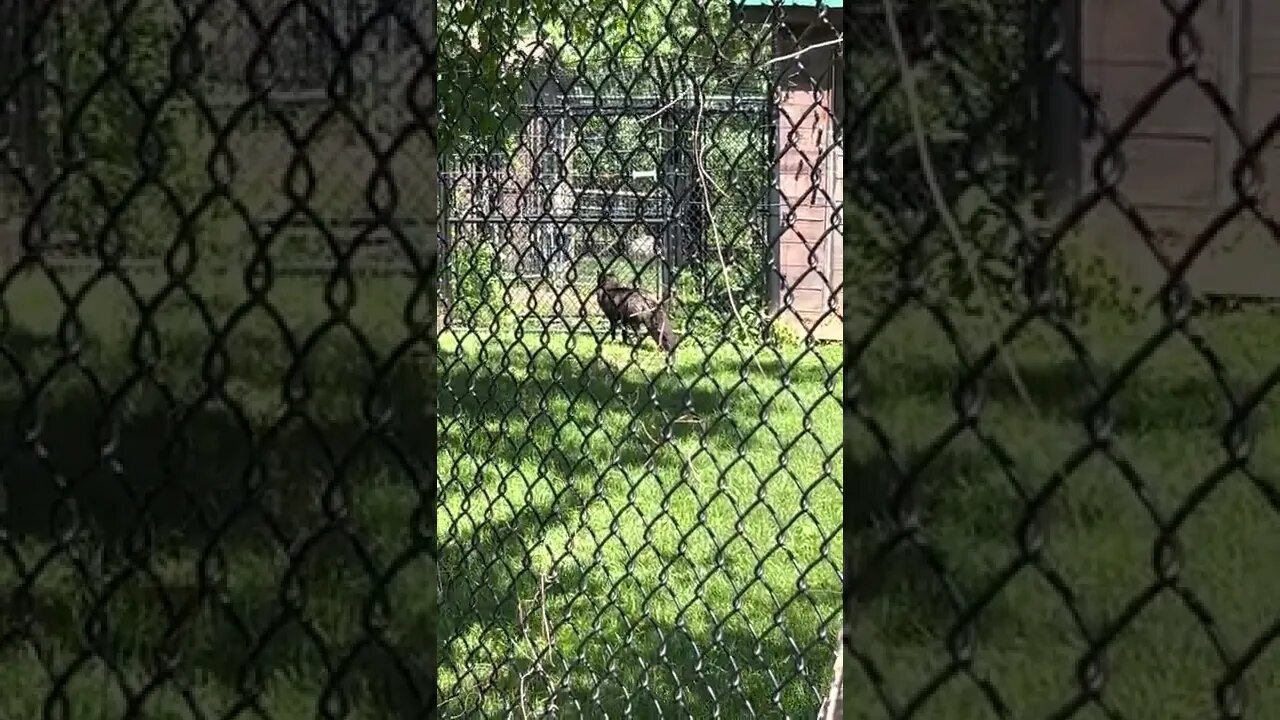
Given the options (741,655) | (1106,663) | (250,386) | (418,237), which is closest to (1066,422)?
(1106,663)

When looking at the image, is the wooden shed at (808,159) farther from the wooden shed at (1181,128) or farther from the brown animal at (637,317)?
the brown animal at (637,317)

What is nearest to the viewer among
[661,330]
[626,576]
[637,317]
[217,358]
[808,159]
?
[217,358]

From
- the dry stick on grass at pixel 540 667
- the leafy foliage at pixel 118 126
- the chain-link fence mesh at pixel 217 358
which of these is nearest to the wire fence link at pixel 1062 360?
the chain-link fence mesh at pixel 217 358

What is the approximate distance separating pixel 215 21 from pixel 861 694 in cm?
83

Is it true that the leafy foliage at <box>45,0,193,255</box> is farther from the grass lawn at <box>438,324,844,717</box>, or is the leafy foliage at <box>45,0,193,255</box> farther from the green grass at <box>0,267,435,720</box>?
the grass lawn at <box>438,324,844,717</box>

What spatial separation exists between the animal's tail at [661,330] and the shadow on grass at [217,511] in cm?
206

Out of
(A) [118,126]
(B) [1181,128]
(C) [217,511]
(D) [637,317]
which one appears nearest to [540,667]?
(D) [637,317]

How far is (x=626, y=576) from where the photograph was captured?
10.3 ft

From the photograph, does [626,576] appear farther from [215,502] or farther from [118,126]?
[118,126]

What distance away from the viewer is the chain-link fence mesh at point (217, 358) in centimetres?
127

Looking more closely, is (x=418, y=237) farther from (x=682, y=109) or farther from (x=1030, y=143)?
(x=682, y=109)

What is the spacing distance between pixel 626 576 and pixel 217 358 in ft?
6.31

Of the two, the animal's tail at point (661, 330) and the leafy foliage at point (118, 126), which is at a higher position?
the leafy foliage at point (118, 126)

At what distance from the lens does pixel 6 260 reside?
140 centimetres
